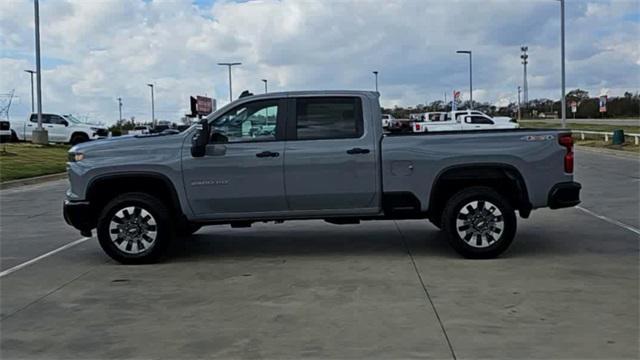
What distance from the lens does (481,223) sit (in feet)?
28.1

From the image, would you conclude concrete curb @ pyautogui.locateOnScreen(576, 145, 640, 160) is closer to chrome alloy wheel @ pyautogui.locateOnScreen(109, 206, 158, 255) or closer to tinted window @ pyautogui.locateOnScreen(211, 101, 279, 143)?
tinted window @ pyautogui.locateOnScreen(211, 101, 279, 143)

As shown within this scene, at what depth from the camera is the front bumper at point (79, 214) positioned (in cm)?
866

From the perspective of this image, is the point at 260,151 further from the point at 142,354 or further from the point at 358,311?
the point at 142,354

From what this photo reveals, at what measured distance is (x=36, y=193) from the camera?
19.0m

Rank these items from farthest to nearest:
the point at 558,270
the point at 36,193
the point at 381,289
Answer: the point at 36,193 → the point at 558,270 → the point at 381,289

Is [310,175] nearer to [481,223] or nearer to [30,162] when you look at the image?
[481,223]

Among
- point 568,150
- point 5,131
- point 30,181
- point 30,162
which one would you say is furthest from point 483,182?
point 5,131

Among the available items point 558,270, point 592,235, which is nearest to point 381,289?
point 558,270

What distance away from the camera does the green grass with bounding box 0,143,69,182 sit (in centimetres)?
2366

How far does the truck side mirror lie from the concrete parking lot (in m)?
1.36

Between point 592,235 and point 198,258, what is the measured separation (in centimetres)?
554

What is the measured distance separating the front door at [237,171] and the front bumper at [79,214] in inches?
49.5

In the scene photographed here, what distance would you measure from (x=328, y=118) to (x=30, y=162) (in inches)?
864

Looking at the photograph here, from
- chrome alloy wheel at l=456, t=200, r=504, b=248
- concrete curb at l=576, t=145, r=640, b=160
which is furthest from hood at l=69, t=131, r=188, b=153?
concrete curb at l=576, t=145, r=640, b=160
